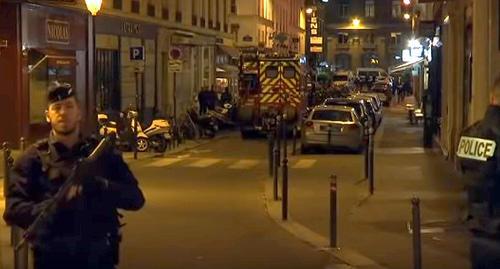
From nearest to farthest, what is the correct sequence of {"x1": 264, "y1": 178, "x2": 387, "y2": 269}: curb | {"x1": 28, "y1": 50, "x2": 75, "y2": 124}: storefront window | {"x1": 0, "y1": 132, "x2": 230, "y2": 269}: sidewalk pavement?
1. {"x1": 0, "y1": 132, "x2": 230, "y2": 269}: sidewalk pavement
2. {"x1": 264, "y1": 178, "x2": 387, "y2": 269}: curb
3. {"x1": 28, "y1": 50, "x2": 75, "y2": 124}: storefront window

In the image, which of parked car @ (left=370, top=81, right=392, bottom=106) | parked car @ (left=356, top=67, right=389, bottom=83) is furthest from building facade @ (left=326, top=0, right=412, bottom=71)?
parked car @ (left=370, top=81, right=392, bottom=106)

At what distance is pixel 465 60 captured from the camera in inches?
969

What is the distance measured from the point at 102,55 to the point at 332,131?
957 cm

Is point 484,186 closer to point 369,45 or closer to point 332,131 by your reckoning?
point 332,131

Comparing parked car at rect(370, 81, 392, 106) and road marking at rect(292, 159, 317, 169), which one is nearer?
road marking at rect(292, 159, 317, 169)

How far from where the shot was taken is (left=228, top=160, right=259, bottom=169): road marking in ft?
88.1

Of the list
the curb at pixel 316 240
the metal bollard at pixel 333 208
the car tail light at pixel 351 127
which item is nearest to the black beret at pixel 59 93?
the curb at pixel 316 240

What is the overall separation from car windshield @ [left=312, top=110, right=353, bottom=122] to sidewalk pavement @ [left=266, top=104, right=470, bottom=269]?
7.71ft

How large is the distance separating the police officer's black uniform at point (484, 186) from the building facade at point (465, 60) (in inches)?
224

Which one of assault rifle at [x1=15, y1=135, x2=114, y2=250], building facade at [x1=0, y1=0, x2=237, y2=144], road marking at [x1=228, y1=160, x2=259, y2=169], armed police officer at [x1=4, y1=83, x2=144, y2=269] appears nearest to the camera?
assault rifle at [x1=15, y1=135, x2=114, y2=250]

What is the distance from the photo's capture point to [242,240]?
14.2 m

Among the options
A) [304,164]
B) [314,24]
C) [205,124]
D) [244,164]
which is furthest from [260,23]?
[304,164]

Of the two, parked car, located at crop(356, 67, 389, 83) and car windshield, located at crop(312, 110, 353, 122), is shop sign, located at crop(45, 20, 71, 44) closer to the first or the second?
car windshield, located at crop(312, 110, 353, 122)

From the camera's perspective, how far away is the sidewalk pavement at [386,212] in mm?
13031
